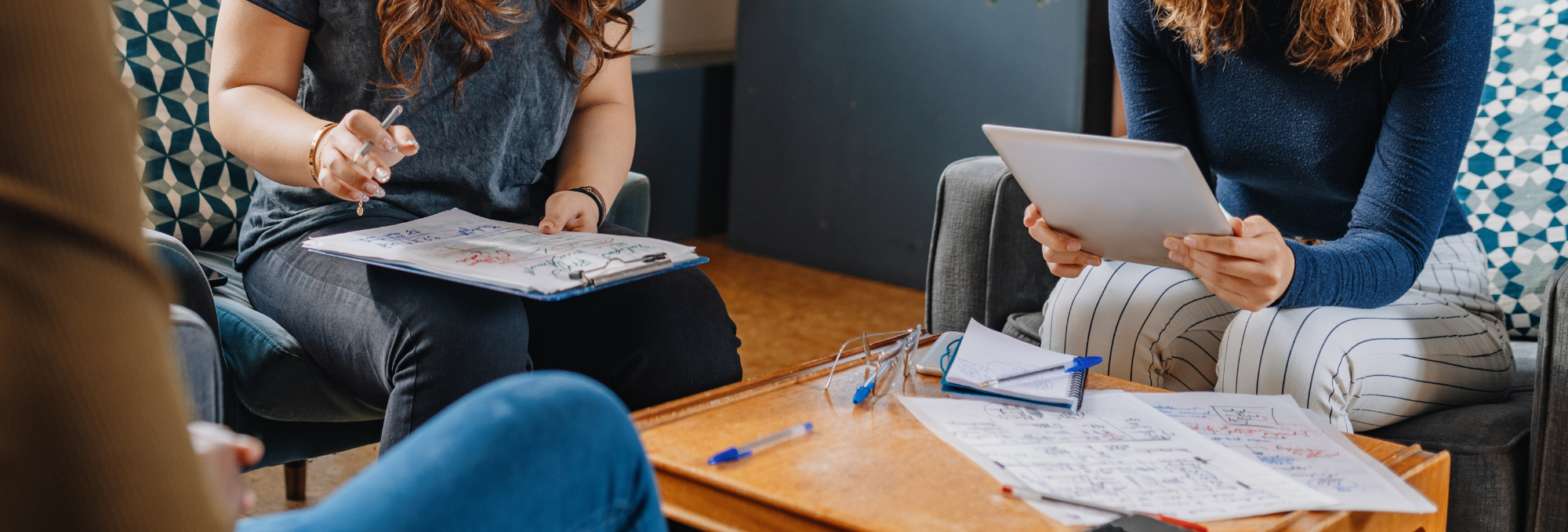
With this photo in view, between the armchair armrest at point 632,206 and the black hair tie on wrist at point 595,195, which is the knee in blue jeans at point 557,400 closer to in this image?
the black hair tie on wrist at point 595,195

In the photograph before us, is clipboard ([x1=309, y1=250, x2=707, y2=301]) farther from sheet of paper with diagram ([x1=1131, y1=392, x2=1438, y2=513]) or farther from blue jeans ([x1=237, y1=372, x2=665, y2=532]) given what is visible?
sheet of paper with diagram ([x1=1131, y1=392, x2=1438, y2=513])

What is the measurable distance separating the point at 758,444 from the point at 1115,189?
402 mm

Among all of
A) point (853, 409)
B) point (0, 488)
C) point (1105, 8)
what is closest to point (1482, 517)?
point (853, 409)

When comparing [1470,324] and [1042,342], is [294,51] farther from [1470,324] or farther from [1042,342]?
[1470,324]

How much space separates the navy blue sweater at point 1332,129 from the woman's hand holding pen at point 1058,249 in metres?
0.20

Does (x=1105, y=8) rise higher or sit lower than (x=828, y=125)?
higher

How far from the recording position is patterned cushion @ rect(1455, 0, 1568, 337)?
1.34 metres

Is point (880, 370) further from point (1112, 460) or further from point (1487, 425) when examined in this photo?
point (1487, 425)

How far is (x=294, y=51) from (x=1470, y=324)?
4.01 ft

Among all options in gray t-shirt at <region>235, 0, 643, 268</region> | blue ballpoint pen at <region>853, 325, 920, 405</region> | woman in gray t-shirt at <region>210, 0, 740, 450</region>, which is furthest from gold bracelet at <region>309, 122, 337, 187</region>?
blue ballpoint pen at <region>853, 325, 920, 405</region>

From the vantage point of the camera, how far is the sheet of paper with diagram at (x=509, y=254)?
0.87 metres

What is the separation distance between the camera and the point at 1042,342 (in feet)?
4.31

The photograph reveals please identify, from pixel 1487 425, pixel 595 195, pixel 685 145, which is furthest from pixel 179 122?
pixel 685 145

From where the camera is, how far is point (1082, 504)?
27.9 inches
